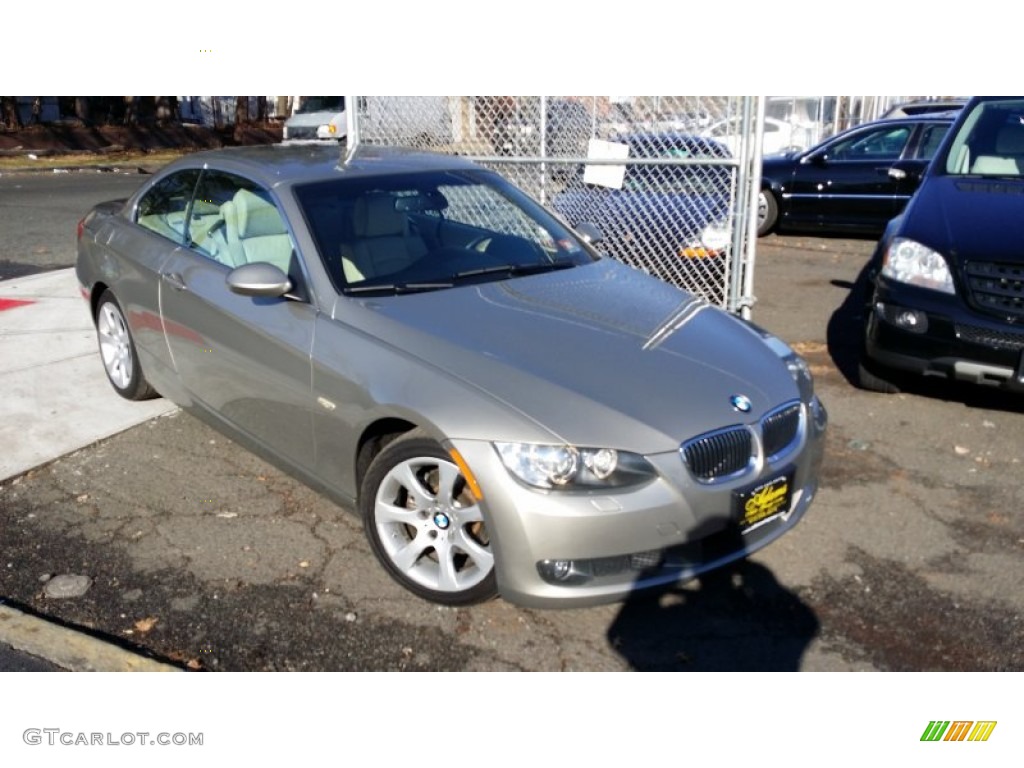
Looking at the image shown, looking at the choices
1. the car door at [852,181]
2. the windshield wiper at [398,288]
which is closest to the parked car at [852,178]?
the car door at [852,181]

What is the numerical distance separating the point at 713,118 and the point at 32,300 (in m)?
5.91

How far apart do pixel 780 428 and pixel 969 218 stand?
2887 mm

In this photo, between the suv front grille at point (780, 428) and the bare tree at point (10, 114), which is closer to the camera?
the suv front grille at point (780, 428)

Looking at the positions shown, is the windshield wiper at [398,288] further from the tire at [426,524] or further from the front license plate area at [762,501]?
the front license plate area at [762,501]

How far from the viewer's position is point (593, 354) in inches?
142

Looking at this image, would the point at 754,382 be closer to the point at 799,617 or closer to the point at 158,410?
the point at 799,617

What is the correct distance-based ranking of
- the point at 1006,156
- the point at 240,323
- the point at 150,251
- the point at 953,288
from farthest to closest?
the point at 1006,156 → the point at 953,288 → the point at 150,251 → the point at 240,323

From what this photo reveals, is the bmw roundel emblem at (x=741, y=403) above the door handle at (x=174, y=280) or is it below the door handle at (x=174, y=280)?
below

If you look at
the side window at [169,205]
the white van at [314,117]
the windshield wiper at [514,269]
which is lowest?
the windshield wiper at [514,269]

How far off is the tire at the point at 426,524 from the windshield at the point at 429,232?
2.75 ft

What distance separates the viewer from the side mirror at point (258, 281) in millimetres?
3828

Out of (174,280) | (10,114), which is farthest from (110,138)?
(174,280)
